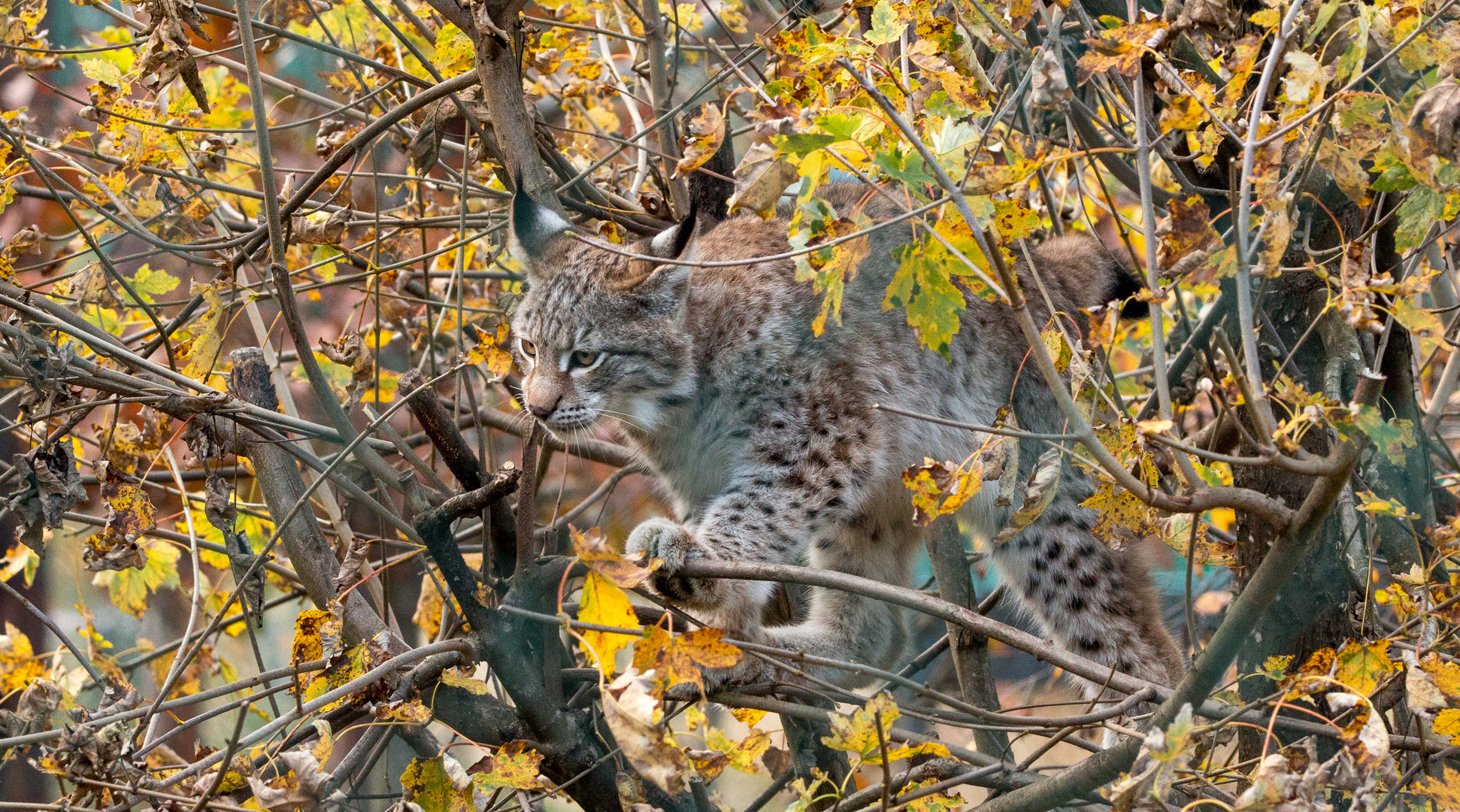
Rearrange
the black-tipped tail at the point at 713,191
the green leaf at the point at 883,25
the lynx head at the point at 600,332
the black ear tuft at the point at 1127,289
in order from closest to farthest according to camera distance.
Answer: the green leaf at the point at 883,25 → the lynx head at the point at 600,332 → the black-tipped tail at the point at 713,191 → the black ear tuft at the point at 1127,289

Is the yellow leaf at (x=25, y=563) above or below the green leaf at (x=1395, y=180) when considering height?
above

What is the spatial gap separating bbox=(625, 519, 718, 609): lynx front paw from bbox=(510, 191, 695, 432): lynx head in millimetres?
472

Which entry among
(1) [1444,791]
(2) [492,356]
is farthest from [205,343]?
(1) [1444,791]

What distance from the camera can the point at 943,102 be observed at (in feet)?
6.63

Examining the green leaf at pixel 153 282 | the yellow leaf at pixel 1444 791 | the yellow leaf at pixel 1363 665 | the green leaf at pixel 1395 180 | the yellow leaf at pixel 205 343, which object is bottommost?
the yellow leaf at pixel 1444 791

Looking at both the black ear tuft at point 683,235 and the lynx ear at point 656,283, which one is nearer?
the black ear tuft at point 683,235

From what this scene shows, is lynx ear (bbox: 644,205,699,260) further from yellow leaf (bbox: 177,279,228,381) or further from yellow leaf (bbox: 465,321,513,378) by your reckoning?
yellow leaf (bbox: 177,279,228,381)

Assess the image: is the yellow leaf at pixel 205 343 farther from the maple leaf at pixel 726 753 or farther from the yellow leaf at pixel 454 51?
the maple leaf at pixel 726 753

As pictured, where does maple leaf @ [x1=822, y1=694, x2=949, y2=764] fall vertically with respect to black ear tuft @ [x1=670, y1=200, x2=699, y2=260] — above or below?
below

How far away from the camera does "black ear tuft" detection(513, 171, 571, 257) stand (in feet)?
9.25

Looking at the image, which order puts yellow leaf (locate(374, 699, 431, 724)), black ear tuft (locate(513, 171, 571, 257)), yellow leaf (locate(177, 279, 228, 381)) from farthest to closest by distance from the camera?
black ear tuft (locate(513, 171, 571, 257))
yellow leaf (locate(177, 279, 228, 381))
yellow leaf (locate(374, 699, 431, 724))

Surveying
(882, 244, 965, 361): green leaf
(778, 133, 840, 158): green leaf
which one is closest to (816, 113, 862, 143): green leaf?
(778, 133, 840, 158): green leaf

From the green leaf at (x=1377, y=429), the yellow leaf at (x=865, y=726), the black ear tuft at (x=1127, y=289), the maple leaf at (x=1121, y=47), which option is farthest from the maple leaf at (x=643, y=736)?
the black ear tuft at (x=1127, y=289)

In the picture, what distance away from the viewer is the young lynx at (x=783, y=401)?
3320 millimetres
